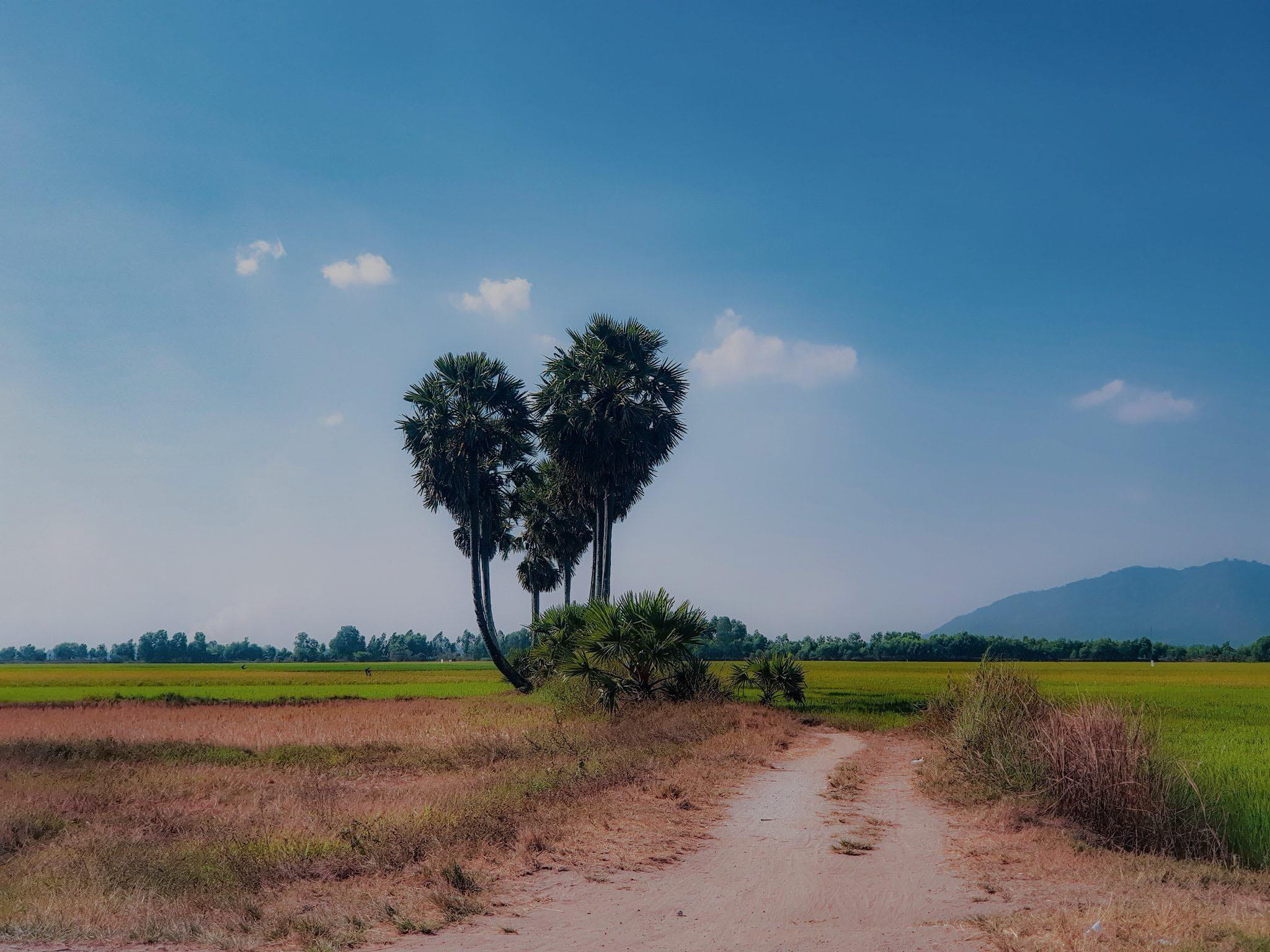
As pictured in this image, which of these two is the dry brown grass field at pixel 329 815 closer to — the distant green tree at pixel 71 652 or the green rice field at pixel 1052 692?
the green rice field at pixel 1052 692

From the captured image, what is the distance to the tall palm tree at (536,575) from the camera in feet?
199

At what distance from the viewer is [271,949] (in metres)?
7.02

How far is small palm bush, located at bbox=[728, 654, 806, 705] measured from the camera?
30.4 m

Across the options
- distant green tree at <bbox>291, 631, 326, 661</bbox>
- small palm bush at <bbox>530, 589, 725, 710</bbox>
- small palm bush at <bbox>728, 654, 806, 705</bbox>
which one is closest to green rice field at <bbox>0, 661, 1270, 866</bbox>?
small palm bush at <bbox>728, 654, 806, 705</bbox>

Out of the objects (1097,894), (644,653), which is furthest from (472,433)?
(1097,894)

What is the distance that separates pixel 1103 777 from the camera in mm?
11469

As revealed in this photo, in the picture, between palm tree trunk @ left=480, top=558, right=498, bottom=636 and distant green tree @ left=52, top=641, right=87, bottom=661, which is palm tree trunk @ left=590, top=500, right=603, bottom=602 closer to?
palm tree trunk @ left=480, top=558, right=498, bottom=636

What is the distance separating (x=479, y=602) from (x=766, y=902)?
120 feet

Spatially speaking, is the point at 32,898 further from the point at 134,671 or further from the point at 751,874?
the point at 134,671

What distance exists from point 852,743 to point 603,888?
14053 millimetres

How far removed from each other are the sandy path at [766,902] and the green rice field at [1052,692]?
510 cm

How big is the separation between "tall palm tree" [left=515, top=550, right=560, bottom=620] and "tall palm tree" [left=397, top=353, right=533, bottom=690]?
14.1 metres

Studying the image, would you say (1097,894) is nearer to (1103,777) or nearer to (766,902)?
(766,902)

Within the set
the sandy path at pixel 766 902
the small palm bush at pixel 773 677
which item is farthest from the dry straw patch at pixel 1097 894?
the small palm bush at pixel 773 677
